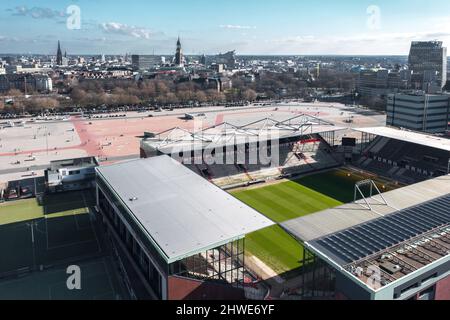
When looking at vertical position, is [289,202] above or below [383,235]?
below

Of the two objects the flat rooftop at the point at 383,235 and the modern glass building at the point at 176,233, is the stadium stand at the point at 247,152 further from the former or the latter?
the flat rooftop at the point at 383,235

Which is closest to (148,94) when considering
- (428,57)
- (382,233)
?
(428,57)

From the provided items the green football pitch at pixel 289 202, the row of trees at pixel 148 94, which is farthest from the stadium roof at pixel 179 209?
the row of trees at pixel 148 94

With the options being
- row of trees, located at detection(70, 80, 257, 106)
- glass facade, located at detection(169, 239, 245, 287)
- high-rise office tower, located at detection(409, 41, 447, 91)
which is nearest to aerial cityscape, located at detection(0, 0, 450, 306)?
glass facade, located at detection(169, 239, 245, 287)

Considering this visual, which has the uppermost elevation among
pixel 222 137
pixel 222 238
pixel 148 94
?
pixel 148 94

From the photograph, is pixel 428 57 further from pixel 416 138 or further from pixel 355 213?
pixel 355 213

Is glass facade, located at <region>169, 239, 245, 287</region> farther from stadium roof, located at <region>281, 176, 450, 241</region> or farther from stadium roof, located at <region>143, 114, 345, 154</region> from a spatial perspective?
stadium roof, located at <region>143, 114, 345, 154</region>
